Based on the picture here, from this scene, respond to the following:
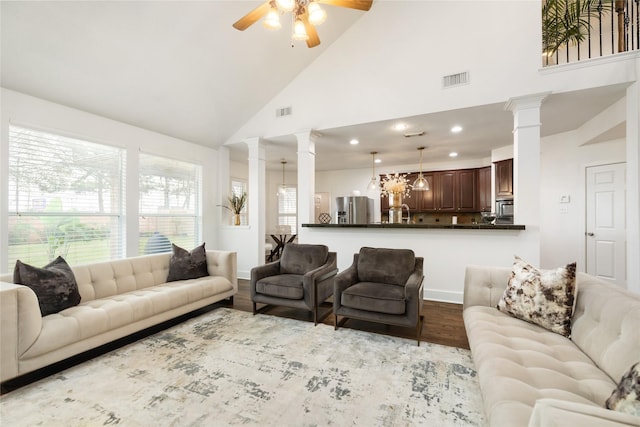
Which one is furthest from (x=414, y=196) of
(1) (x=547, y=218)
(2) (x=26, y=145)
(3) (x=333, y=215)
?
(2) (x=26, y=145)

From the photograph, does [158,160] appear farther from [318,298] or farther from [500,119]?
[500,119]

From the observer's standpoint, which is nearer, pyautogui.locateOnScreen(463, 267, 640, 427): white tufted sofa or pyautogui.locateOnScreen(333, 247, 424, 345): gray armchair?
pyautogui.locateOnScreen(463, 267, 640, 427): white tufted sofa

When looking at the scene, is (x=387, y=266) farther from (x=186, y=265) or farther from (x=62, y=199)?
(x=62, y=199)

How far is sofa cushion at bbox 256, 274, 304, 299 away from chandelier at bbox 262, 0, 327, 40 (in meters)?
2.52

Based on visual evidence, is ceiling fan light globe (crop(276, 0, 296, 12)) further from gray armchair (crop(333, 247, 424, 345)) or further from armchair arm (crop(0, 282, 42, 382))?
armchair arm (crop(0, 282, 42, 382))

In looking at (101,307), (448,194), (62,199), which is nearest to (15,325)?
(101,307)

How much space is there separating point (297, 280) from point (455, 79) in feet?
11.1

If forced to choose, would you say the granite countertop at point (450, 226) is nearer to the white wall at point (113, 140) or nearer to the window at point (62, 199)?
the white wall at point (113, 140)

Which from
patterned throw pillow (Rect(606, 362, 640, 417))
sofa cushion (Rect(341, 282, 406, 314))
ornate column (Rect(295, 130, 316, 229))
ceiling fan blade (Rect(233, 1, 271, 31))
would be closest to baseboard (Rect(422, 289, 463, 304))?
sofa cushion (Rect(341, 282, 406, 314))

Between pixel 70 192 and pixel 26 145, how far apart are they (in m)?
0.68

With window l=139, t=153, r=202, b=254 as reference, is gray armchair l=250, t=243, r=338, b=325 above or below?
below

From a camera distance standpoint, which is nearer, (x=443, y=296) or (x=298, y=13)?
(x=298, y=13)

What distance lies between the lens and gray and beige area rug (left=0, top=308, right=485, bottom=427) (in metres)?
1.69

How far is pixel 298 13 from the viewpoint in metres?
2.57
